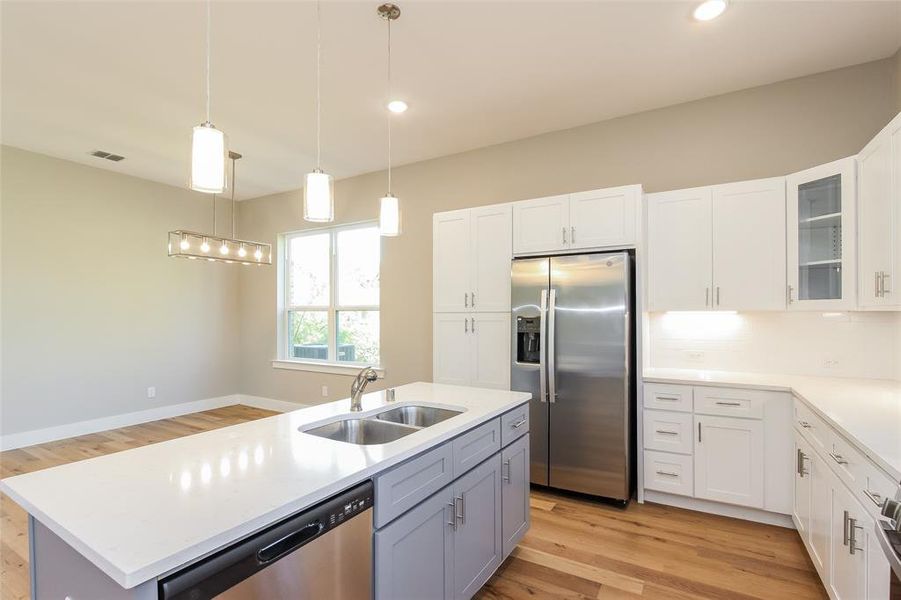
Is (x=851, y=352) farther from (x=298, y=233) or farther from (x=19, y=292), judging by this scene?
(x=19, y=292)

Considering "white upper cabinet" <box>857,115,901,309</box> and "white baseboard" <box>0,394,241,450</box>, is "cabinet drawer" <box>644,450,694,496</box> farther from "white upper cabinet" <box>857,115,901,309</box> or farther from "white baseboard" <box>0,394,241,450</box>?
"white baseboard" <box>0,394,241,450</box>

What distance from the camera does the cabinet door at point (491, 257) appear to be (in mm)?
3613

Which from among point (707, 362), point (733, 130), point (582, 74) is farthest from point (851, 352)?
point (582, 74)

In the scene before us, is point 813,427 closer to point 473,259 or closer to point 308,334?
point 473,259

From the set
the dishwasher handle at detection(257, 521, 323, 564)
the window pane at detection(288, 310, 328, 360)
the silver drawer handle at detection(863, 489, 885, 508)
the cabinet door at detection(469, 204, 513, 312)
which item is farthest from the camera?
the window pane at detection(288, 310, 328, 360)

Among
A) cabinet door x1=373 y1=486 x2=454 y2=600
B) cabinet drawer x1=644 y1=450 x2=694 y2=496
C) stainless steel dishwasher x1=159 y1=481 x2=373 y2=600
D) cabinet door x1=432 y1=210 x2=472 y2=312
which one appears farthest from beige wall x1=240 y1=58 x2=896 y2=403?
stainless steel dishwasher x1=159 y1=481 x2=373 y2=600

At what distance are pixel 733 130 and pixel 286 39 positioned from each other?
3170 mm

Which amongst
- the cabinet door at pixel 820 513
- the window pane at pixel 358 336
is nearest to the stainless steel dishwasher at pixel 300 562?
the cabinet door at pixel 820 513

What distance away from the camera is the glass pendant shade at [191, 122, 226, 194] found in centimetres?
144

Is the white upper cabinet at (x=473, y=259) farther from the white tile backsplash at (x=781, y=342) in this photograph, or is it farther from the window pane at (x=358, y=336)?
the window pane at (x=358, y=336)

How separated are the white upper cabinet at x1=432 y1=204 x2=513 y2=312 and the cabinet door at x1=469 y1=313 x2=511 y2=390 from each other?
0.10 meters

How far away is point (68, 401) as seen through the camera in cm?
473

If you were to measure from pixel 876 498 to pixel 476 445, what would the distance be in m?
1.39

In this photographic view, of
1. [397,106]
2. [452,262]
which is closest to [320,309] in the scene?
[452,262]
